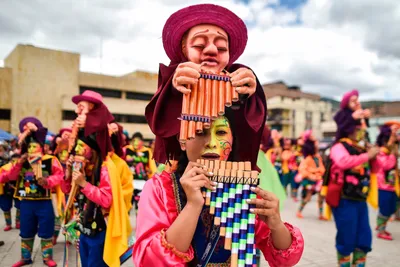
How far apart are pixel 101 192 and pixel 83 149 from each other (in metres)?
0.53

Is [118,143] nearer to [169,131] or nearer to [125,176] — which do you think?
[125,176]

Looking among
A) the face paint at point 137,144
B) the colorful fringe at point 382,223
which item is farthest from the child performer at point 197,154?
the face paint at point 137,144

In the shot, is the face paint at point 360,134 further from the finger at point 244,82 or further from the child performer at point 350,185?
the finger at point 244,82

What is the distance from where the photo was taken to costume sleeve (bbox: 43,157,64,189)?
15.7 ft

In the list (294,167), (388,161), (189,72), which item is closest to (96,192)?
(189,72)

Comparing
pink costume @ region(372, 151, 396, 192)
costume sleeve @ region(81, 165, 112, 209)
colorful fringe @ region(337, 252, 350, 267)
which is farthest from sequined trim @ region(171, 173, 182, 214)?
pink costume @ region(372, 151, 396, 192)

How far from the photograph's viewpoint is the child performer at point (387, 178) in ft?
21.4

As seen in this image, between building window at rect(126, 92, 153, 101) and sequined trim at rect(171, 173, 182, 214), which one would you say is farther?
building window at rect(126, 92, 153, 101)

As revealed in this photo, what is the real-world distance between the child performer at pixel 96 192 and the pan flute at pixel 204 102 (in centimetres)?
222

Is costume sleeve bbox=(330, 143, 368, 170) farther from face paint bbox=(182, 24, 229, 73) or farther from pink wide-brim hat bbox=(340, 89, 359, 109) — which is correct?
face paint bbox=(182, 24, 229, 73)

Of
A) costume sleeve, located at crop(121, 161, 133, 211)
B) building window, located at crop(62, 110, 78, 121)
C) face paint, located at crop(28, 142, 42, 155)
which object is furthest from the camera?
building window, located at crop(62, 110, 78, 121)

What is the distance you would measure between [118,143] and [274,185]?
208 cm

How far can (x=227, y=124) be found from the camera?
5.30 ft

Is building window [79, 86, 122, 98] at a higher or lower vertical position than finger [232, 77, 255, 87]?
higher
